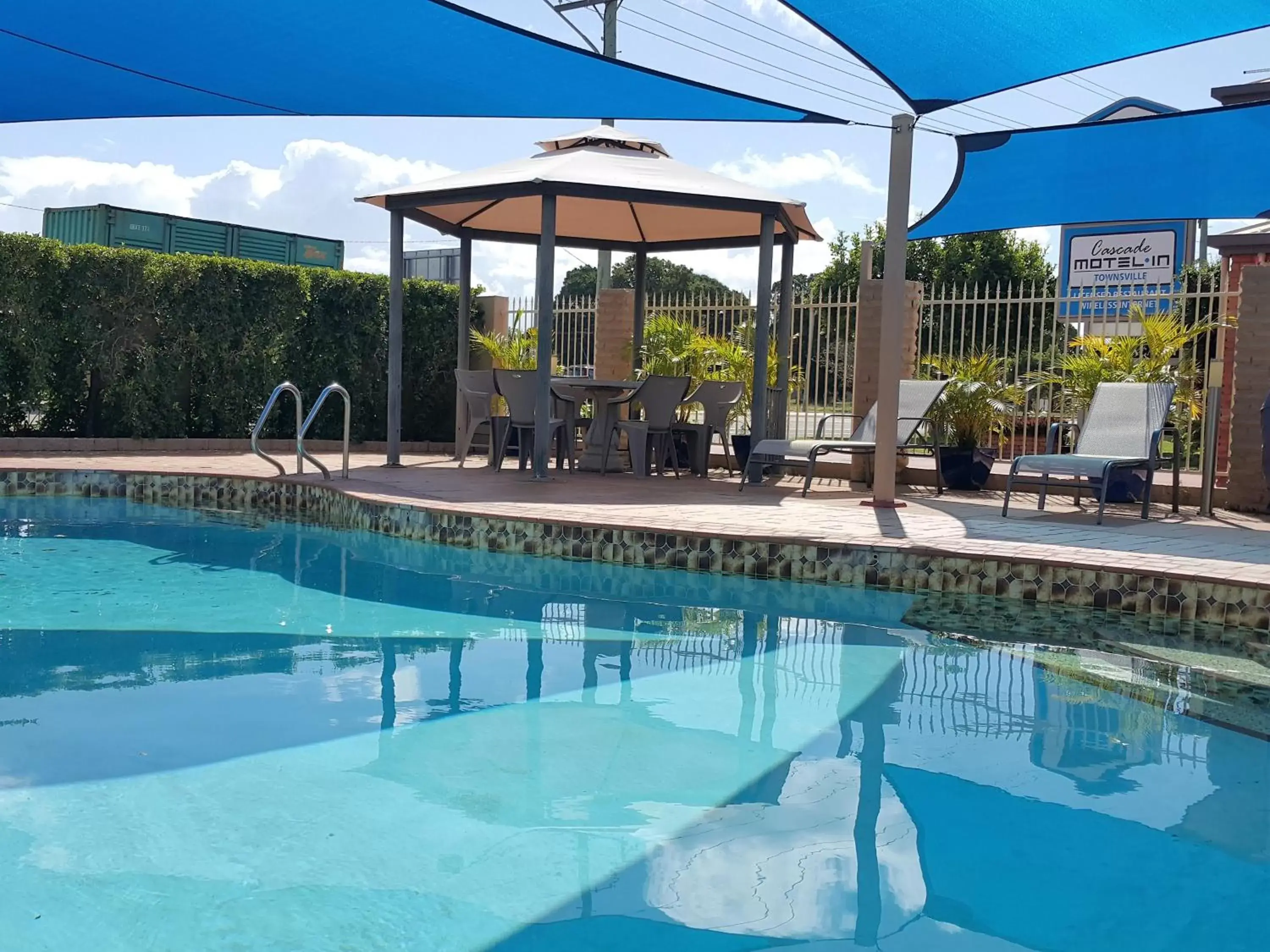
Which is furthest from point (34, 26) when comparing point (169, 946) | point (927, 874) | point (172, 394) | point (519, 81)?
point (172, 394)

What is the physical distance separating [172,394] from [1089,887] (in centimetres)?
1103

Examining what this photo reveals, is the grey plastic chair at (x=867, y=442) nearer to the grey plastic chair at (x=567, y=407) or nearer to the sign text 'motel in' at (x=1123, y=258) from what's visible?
the grey plastic chair at (x=567, y=407)

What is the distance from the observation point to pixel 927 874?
8.80 feet

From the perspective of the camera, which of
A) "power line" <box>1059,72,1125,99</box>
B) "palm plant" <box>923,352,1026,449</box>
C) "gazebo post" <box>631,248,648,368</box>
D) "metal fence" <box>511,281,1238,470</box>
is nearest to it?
"palm plant" <box>923,352,1026,449</box>

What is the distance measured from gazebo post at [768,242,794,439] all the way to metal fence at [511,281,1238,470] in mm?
136

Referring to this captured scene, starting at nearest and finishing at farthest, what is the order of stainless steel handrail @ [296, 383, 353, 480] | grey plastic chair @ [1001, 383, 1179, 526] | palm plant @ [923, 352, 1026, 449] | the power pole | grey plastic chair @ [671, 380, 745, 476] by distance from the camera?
grey plastic chair @ [1001, 383, 1179, 526] → stainless steel handrail @ [296, 383, 353, 480] → palm plant @ [923, 352, 1026, 449] → grey plastic chair @ [671, 380, 745, 476] → the power pole

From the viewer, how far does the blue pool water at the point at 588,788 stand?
2.42 metres

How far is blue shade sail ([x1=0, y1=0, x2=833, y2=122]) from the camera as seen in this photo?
5617 millimetres

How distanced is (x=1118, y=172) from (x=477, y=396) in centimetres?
549

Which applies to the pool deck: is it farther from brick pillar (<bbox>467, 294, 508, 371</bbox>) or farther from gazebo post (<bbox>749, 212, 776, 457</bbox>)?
brick pillar (<bbox>467, 294, 508, 371</bbox>)

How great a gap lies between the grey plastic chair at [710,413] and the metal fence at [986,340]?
93cm

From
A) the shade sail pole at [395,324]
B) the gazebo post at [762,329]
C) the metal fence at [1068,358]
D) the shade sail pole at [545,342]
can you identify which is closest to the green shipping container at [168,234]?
the shade sail pole at [395,324]

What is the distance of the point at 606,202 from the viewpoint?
11.0 metres

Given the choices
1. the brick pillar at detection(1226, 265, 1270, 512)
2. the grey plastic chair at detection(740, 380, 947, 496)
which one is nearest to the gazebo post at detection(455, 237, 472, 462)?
the grey plastic chair at detection(740, 380, 947, 496)
